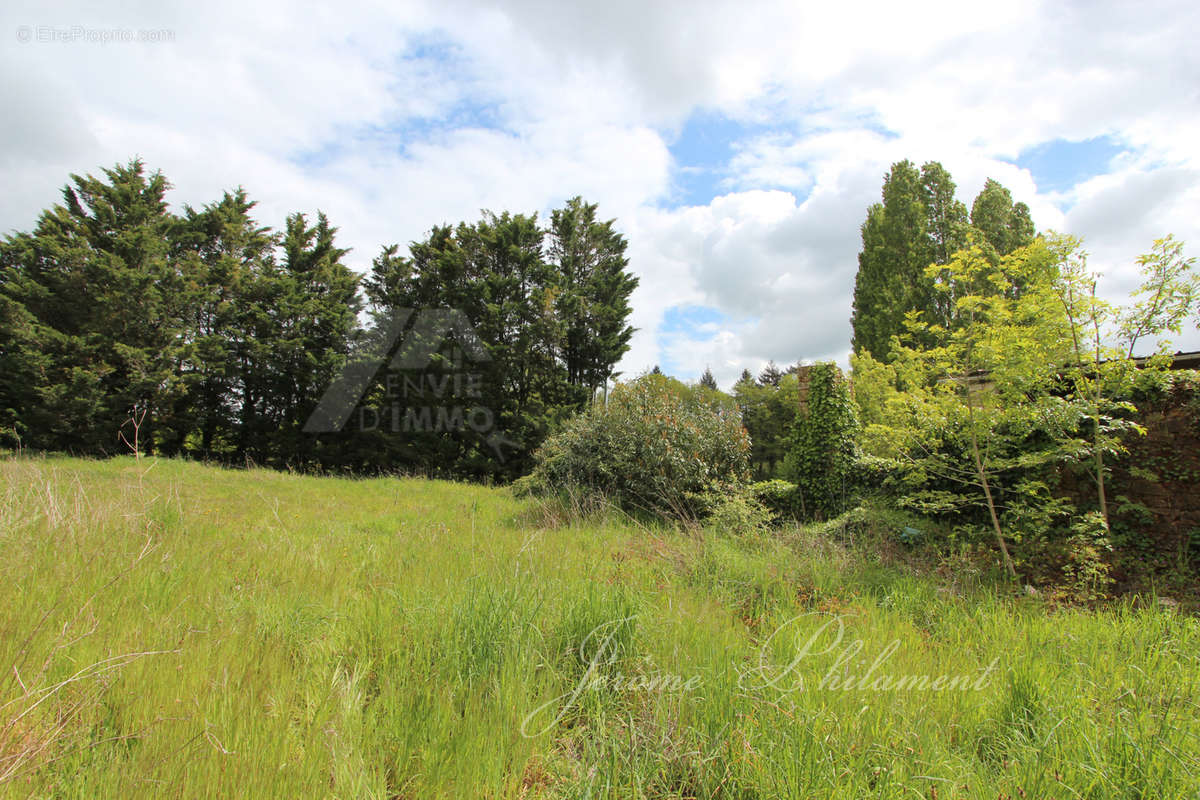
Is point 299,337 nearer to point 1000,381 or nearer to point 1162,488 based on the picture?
point 1000,381

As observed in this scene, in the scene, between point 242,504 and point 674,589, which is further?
point 242,504

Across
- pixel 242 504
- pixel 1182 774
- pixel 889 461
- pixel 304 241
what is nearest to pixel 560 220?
pixel 304 241

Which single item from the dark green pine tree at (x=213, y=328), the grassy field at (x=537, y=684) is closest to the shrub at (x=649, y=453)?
the grassy field at (x=537, y=684)

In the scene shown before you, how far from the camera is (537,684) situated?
2154 mm

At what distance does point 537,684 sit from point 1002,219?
25.7 meters

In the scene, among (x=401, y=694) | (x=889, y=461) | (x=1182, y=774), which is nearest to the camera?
(x=1182, y=774)

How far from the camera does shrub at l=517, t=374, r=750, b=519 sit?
335 inches

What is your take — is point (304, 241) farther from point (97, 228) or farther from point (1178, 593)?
point (1178, 593)

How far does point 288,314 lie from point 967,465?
2301 cm

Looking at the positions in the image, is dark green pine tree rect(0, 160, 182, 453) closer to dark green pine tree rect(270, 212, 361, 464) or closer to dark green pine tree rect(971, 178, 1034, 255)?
dark green pine tree rect(270, 212, 361, 464)

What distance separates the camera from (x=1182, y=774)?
1.76m

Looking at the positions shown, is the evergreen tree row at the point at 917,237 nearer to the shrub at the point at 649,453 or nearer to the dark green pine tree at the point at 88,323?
the shrub at the point at 649,453

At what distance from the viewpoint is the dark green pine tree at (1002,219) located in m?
19.4

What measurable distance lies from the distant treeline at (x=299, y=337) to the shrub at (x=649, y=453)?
851 cm
